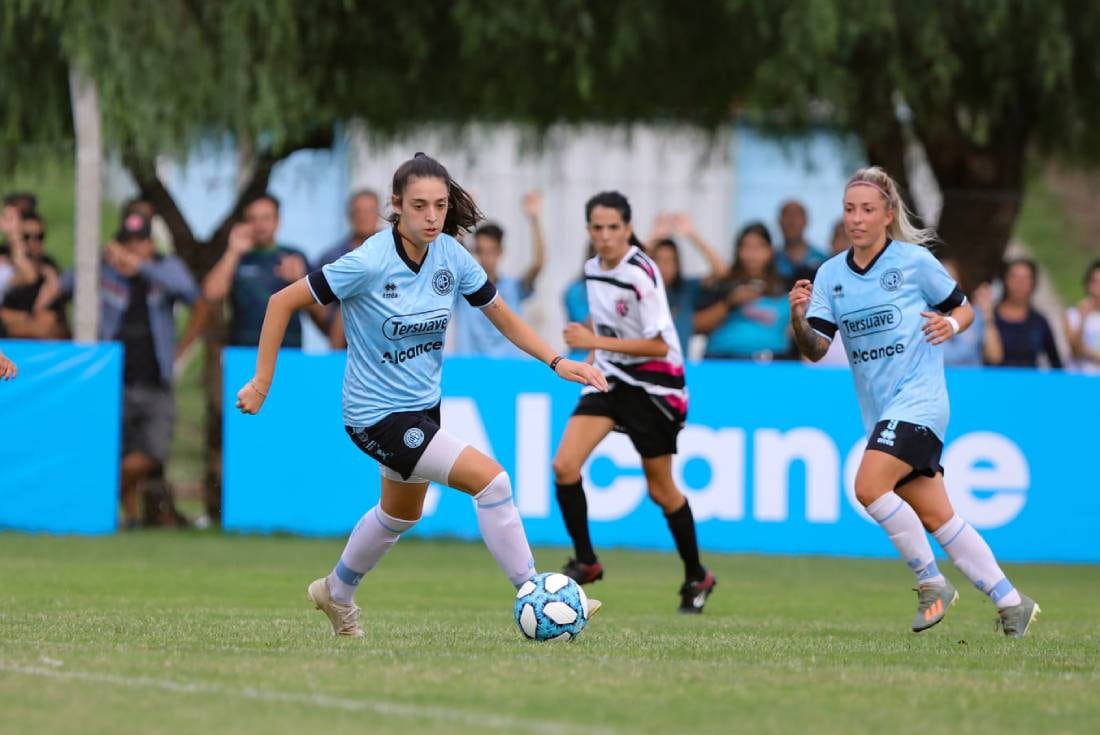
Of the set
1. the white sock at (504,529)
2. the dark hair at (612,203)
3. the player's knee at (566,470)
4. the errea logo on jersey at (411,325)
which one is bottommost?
the player's knee at (566,470)

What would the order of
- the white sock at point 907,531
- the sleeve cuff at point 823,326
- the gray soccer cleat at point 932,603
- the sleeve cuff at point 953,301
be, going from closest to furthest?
the gray soccer cleat at point 932,603, the white sock at point 907,531, the sleeve cuff at point 953,301, the sleeve cuff at point 823,326

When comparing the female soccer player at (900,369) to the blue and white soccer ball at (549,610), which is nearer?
the blue and white soccer ball at (549,610)

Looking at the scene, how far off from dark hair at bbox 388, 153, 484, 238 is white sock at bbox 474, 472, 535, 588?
113cm

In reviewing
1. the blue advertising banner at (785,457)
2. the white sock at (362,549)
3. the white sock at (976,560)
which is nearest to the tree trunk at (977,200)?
the blue advertising banner at (785,457)

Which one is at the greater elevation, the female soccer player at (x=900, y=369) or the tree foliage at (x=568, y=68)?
the tree foliage at (x=568, y=68)

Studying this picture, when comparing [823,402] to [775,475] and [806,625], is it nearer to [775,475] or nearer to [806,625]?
[775,475]

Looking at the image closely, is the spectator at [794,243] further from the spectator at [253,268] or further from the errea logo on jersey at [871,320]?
the errea logo on jersey at [871,320]

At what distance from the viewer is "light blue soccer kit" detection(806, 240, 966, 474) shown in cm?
914

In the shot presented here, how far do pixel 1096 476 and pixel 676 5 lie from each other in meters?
5.22

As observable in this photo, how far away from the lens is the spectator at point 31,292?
15797 mm

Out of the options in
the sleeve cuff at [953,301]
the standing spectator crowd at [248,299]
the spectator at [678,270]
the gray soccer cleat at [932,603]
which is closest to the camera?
the gray soccer cleat at [932,603]

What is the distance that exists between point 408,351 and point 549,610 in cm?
119

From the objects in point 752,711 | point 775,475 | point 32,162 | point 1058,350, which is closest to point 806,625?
point 752,711

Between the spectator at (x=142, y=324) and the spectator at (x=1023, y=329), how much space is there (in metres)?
6.53
